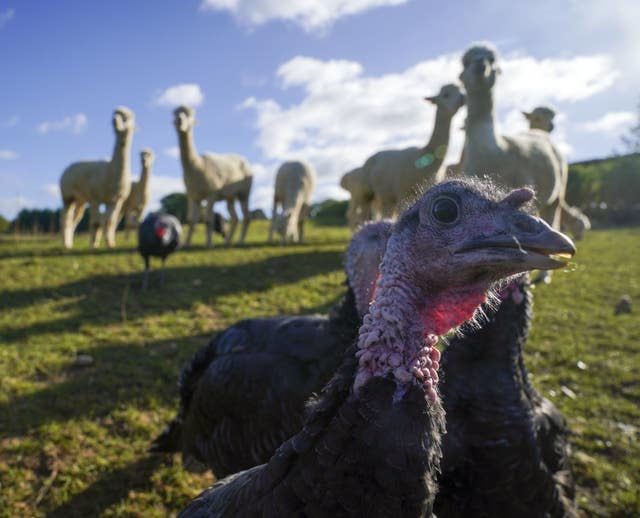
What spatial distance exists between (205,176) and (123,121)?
2301 mm

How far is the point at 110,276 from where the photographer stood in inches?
313

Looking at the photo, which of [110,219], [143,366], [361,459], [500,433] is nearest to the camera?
[361,459]

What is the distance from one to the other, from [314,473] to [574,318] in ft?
22.5

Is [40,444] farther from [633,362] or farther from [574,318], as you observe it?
[574,318]

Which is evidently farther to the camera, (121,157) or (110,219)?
(110,219)

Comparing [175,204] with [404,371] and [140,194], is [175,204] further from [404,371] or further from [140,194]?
[404,371]

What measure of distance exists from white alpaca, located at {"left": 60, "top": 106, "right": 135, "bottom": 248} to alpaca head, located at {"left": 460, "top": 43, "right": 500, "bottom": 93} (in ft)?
27.0

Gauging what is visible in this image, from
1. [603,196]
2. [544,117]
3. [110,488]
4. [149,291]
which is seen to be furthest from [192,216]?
[603,196]

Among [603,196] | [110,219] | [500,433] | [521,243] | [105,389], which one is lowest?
[105,389]

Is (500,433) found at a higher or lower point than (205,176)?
lower

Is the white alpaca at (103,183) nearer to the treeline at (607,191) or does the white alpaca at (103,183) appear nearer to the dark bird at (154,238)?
the dark bird at (154,238)

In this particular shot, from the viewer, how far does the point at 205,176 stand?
1170 centimetres

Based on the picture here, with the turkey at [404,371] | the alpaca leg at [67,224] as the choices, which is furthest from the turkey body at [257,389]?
the alpaca leg at [67,224]

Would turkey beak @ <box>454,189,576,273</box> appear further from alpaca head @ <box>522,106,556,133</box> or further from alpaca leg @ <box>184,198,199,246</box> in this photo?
alpaca leg @ <box>184,198,199,246</box>
